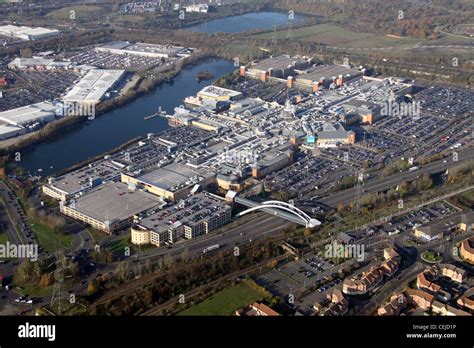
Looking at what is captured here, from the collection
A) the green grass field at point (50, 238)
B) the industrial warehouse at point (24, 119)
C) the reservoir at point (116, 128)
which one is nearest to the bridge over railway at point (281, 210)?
the green grass field at point (50, 238)

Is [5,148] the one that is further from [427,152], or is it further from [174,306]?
[427,152]

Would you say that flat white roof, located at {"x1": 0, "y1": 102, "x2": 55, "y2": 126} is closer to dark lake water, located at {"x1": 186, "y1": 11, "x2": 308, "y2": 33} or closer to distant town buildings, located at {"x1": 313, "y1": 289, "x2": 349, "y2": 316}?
distant town buildings, located at {"x1": 313, "y1": 289, "x2": 349, "y2": 316}

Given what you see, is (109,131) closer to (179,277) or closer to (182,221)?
(182,221)

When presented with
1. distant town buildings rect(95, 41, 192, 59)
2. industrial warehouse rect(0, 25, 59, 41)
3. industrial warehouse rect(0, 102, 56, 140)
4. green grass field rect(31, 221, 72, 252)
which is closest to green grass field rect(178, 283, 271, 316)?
green grass field rect(31, 221, 72, 252)

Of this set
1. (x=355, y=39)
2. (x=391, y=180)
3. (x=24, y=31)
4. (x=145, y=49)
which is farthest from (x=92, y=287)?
(x=355, y=39)

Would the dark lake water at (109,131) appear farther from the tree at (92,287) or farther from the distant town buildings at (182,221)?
the tree at (92,287)

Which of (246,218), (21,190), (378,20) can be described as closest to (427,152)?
(246,218)
